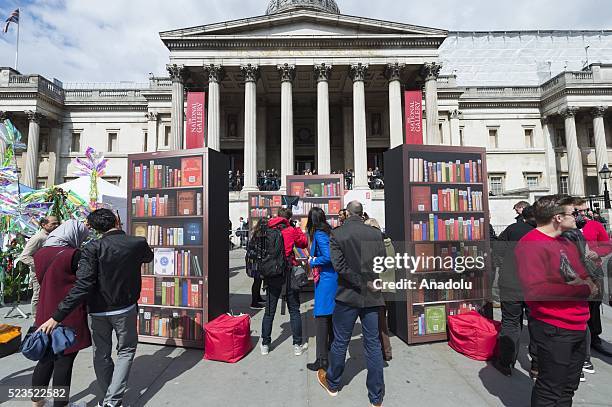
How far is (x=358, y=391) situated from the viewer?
352 centimetres

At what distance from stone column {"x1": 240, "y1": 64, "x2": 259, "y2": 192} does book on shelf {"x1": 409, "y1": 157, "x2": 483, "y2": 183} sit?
17246 millimetres

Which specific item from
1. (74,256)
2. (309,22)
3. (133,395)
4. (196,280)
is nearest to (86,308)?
(74,256)

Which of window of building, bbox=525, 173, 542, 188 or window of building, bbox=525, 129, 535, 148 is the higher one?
window of building, bbox=525, 129, 535, 148

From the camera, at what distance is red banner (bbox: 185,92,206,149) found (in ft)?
62.0

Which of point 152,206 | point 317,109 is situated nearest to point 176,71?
point 317,109

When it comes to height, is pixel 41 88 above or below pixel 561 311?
above

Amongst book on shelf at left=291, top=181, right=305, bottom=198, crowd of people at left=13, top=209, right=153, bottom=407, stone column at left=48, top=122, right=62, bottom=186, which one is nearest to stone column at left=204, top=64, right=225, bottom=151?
book on shelf at left=291, top=181, right=305, bottom=198

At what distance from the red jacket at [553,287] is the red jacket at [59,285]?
4.02m

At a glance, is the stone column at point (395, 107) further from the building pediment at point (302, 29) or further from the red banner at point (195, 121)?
the red banner at point (195, 121)

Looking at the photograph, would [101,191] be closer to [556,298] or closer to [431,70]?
[556,298]

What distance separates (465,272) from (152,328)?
5.14 m

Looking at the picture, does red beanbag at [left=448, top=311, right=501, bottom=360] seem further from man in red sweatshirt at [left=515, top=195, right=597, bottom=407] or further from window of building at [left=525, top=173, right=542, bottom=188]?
window of building at [left=525, top=173, right=542, bottom=188]

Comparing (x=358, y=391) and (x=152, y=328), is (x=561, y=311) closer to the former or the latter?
(x=358, y=391)

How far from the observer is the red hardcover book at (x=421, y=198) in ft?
16.2
